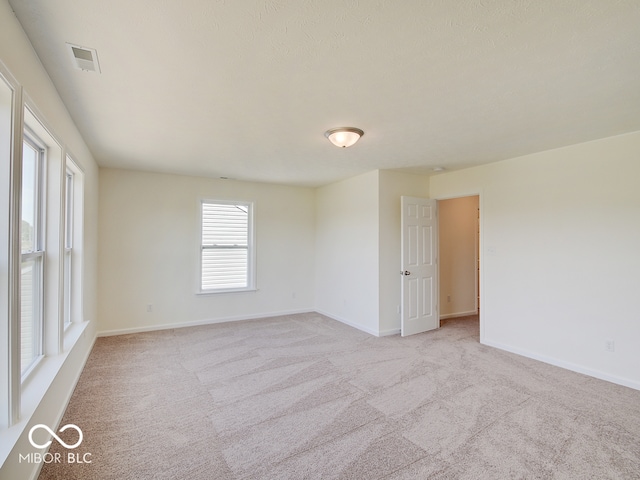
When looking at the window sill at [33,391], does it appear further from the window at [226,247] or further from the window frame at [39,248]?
the window at [226,247]

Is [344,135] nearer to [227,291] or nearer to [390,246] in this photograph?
[390,246]

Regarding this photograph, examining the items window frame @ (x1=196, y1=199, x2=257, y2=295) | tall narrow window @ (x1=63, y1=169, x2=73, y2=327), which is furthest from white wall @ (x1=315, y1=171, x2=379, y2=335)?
tall narrow window @ (x1=63, y1=169, x2=73, y2=327)

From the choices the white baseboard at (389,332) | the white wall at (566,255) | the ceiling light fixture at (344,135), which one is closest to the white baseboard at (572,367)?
the white wall at (566,255)

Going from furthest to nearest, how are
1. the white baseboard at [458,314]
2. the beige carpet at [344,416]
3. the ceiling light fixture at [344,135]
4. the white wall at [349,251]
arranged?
1. the white baseboard at [458,314]
2. the white wall at [349,251]
3. the ceiling light fixture at [344,135]
4. the beige carpet at [344,416]

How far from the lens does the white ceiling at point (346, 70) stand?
1.50 m

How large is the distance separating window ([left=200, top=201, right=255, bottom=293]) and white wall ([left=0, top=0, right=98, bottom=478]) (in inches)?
63.1

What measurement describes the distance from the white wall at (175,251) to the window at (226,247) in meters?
0.12

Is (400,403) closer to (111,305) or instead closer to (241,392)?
(241,392)

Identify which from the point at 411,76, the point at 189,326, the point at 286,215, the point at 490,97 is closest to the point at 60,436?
the point at 189,326

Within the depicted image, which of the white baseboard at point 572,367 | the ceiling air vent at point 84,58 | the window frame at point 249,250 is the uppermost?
the ceiling air vent at point 84,58

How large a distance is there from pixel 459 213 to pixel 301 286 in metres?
3.27

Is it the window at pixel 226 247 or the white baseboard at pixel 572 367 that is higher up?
the window at pixel 226 247

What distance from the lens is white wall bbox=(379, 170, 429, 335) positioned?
15.5 ft

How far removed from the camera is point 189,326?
517 cm
